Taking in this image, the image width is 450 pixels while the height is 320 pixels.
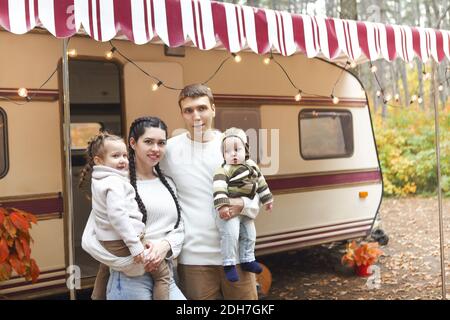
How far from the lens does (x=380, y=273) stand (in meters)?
6.78

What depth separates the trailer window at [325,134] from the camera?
21.1 ft

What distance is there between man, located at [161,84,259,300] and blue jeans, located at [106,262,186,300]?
27cm

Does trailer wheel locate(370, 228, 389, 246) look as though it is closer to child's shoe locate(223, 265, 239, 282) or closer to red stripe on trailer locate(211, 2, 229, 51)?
red stripe on trailer locate(211, 2, 229, 51)

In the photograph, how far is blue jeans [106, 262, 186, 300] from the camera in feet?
9.01

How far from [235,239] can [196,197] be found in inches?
12.3

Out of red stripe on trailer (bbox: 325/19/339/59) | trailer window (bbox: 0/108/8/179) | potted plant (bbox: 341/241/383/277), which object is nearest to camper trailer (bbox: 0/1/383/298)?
trailer window (bbox: 0/108/8/179)

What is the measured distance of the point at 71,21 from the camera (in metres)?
3.09

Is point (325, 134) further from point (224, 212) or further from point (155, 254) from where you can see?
point (155, 254)

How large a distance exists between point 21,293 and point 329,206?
370 cm

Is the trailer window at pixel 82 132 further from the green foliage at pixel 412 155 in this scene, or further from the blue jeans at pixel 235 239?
the green foliage at pixel 412 155

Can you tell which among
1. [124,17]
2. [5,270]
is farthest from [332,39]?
[5,270]

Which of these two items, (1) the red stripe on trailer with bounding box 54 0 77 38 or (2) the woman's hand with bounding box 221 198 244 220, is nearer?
(2) the woman's hand with bounding box 221 198 244 220

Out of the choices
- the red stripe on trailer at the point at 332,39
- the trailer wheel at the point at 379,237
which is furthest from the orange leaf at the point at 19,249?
the trailer wheel at the point at 379,237

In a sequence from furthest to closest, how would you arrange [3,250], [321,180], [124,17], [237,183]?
[321,180]
[3,250]
[124,17]
[237,183]
